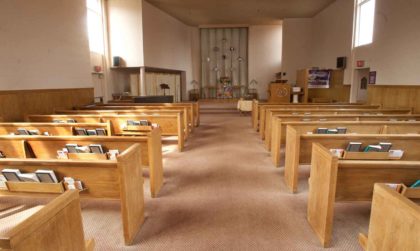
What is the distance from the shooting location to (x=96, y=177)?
1864mm

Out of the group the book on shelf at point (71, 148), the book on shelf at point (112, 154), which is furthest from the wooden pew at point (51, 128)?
the book on shelf at point (112, 154)

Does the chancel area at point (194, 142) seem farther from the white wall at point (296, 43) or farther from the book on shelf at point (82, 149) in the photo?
the white wall at point (296, 43)

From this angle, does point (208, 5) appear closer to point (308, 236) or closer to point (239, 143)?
point (239, 143)

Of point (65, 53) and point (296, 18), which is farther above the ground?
point (296, 18)

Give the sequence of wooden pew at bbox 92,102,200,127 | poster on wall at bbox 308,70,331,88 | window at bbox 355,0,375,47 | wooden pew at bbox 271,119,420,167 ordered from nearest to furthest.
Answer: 1. wooden pew at bbox 271,119,420,167
2. wooden pew at bbox 92,102,200,127
3. window at bbox 355,0,375,47
4. poster on wall at bbox 308,70,331,88

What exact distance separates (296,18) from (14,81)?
422 inches

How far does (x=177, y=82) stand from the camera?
12.6 meters

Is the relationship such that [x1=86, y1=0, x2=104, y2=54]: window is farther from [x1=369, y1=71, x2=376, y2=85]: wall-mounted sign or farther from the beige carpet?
[x1=369, y1=71, x2=376, y2=85]: wall-mounted sign

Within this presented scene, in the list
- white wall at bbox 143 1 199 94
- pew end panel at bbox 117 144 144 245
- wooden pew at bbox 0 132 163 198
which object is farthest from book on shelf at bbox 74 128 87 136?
white wall at bbox 143 1 199 94

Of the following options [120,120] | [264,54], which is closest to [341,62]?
[264,54]

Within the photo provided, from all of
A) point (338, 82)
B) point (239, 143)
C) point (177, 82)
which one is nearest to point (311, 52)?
point (338, 82)

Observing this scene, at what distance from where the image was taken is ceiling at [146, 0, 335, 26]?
30.7ft

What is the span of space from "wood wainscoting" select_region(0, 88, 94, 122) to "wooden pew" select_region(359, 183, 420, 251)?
4934mm

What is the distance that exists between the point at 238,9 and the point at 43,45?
7.46 m
